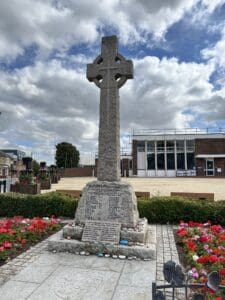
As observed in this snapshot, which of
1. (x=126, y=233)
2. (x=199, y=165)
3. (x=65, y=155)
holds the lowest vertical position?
(x=126, y=233)

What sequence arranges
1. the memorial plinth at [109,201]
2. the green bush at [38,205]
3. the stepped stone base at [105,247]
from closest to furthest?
the stepped stone base at [105,247] → the memorial plinth at [109,201] → the green bush at [38,205]

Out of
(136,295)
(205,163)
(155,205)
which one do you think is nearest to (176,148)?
(205,163)

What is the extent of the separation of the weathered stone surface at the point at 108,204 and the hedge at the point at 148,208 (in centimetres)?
261

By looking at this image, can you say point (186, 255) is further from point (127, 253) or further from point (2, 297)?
point (2, 297)

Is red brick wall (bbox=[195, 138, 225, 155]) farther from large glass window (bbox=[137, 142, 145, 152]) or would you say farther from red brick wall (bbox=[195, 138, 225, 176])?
large glass window (bbox=[137, 142, 145, 152])

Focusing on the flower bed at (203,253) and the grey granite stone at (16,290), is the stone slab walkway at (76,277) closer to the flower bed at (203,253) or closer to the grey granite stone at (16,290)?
the grey granite stone at (16,290)

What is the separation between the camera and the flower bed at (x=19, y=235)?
457 cm

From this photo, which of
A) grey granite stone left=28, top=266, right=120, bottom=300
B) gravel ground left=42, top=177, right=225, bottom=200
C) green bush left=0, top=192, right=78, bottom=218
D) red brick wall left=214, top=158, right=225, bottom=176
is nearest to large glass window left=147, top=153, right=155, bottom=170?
red brick wall left=214, top=158, right=225, bottom=176

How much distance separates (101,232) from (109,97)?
2925 mm

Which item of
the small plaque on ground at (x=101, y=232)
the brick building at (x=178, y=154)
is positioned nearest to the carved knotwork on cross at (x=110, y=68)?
the small plaque on ground at (x=101, y=232)

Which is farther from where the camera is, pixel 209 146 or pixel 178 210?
pixel 209 146

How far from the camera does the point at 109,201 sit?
5098mm

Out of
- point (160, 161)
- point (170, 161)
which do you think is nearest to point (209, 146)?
point (170, 161)

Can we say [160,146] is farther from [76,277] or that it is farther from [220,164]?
[76,277]
